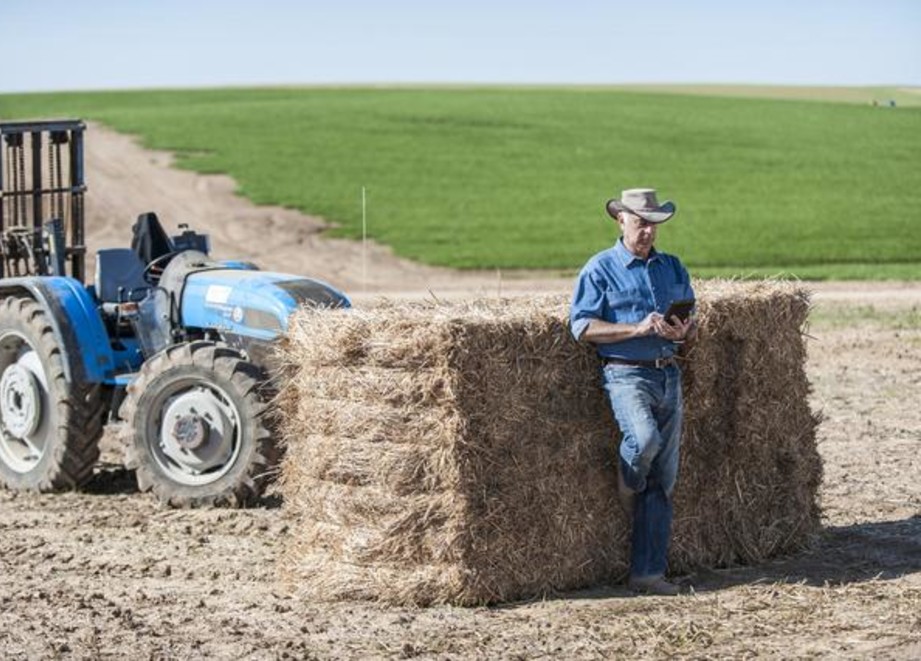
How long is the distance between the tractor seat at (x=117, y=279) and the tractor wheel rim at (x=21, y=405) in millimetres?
697

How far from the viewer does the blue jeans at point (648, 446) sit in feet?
28.2

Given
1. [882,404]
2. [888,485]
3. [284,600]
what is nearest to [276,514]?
[284,600]

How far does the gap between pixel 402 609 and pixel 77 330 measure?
15.6 ft

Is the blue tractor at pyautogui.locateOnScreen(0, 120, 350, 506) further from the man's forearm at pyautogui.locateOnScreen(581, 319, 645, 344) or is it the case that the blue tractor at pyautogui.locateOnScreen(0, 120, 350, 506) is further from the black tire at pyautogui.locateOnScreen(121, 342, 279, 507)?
the man's forearm at pyautogui.locateOnScreen(581, 319, 645, 344)

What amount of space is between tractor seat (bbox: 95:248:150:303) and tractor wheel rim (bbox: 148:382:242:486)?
135cm

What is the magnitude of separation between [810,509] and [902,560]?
676 millimetres

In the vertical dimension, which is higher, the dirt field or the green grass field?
the green grass field

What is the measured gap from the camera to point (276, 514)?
11078mm

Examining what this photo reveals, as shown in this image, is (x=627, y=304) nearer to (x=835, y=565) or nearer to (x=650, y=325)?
(x=650, y=325)

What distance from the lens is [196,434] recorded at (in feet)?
37.6

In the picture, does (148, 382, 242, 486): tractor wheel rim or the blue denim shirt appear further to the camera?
(148, 382, 242, 486): tractor wheel rim

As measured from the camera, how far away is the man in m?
8.59

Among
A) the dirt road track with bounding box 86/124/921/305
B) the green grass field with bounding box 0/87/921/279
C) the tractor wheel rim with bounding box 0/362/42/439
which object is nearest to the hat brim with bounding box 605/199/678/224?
the tractor wheel rim with bounding box 0/362/42/439

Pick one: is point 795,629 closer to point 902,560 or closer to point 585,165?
point 902,560
